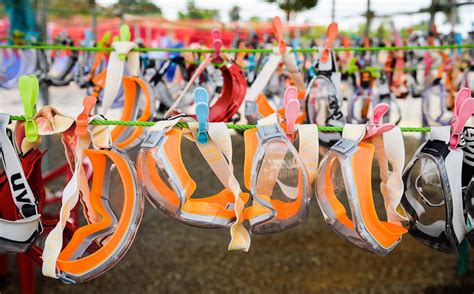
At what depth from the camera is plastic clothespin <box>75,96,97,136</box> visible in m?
0.68

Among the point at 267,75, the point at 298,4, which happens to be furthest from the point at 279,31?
the point at 298,4

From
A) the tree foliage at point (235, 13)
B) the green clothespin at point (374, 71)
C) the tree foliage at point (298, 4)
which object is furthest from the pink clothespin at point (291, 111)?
the tree foliage at point (298, 4)

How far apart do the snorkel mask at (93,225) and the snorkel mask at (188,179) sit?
3 centimetres

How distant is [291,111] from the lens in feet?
2.20

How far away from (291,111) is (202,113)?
Answer: 13cm

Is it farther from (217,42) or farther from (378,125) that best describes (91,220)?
(217,42)

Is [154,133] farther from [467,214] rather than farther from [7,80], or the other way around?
[7,80]

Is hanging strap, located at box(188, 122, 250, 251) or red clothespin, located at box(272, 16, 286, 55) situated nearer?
hanging strap, located at box(188, 122, 250, 251)

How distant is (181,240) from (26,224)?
4.50 feet

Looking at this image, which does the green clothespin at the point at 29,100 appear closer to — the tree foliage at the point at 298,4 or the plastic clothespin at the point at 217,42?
the plastic clothespin at the point at 217,42

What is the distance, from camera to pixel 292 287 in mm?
1686

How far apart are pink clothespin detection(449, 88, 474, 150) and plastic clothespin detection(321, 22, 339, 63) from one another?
46cm

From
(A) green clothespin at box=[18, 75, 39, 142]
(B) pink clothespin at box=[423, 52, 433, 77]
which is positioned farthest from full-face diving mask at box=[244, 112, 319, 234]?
(B) pink clothespin at box=[423, 52, 433, 77]

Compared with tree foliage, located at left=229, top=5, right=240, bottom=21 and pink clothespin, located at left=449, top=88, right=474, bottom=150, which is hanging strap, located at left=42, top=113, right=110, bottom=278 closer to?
pink clothespin, located at left=449, top=88, right=474, bottom=150
